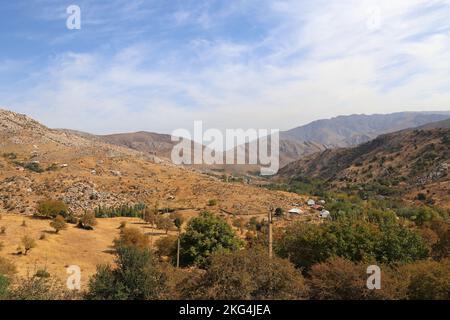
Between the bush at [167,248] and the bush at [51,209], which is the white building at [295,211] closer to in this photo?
the bush at [167,248]

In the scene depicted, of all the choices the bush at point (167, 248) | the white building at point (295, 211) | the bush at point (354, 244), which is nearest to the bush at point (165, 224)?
the bush at point (167, 248)

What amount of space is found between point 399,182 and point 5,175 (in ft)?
262

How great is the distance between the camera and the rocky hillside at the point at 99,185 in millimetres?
57906

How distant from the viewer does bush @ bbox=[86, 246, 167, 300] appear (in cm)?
1862

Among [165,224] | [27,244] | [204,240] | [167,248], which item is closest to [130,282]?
[204,240]

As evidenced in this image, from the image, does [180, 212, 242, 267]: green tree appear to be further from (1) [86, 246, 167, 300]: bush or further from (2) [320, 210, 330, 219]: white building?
(2) [320, 210, 330, 219]: white building

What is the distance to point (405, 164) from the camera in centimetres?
10412

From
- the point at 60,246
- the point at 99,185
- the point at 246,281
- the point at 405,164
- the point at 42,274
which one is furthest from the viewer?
the point at 405,164

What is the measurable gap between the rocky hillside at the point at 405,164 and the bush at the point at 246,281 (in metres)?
63.5

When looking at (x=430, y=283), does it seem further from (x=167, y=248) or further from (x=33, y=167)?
(x=33, y=167)

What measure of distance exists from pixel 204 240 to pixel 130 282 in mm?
14090
